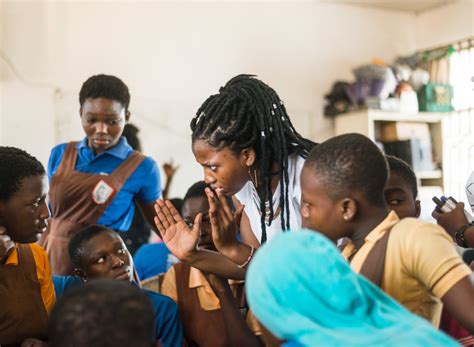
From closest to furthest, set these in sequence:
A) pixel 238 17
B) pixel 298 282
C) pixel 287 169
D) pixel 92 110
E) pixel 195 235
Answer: pixel 298 282 < pixel 195 235 < pixel 287 169 < pixel 92 110 < pixel 238 17

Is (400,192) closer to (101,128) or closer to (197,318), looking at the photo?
(197,318)

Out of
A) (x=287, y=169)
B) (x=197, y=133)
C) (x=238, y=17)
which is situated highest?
(x=238, y=17)

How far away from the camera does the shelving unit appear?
4929 millimetres

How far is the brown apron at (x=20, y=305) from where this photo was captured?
5.99 ft

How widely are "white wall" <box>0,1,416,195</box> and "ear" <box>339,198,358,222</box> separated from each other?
3.01 meters

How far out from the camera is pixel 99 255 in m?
2.23

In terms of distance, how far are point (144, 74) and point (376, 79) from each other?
1817mm

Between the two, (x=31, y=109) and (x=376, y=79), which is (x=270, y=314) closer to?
(x=31, y=109)

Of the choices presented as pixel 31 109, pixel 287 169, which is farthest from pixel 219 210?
pixel 31 109

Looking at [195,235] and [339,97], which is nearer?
[195,235]

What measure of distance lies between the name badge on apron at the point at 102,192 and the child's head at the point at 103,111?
0.48 ft

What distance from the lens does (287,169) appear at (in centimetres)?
192

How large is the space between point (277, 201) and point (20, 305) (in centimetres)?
82

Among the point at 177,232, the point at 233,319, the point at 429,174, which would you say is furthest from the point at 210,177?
the point at 429,174
